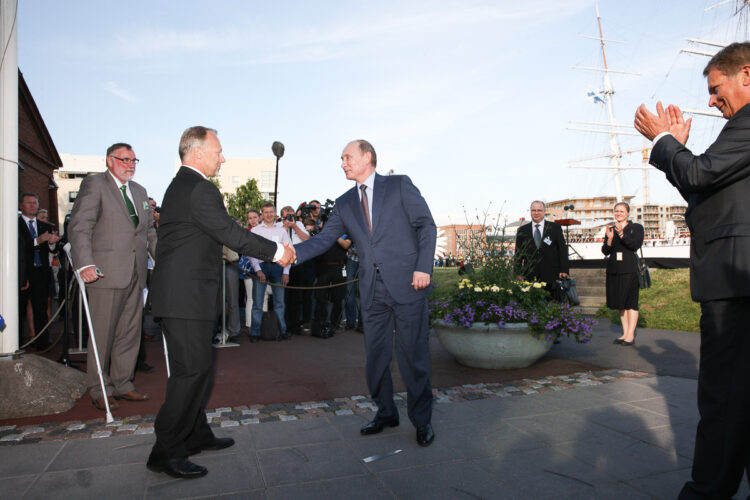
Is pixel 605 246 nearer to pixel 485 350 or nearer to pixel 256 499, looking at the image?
pixel 485 350

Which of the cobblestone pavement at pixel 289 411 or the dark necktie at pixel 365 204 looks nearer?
the cobblestone pavement at pixel 289 411

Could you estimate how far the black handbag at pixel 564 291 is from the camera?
827 centimetres

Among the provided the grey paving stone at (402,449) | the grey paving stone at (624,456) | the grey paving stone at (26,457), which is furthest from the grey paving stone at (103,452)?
the grey paving stone at (624,456)

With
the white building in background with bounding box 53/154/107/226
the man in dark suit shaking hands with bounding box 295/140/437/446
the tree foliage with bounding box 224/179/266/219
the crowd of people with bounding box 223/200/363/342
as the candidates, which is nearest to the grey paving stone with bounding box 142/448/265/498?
the man in dark suit shaking hands with bounding box 295/140/437/446

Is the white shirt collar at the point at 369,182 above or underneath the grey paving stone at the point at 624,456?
above

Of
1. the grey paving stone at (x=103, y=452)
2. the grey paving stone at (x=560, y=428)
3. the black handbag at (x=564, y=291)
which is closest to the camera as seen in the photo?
the grey paving stone at (x=103, y=452)

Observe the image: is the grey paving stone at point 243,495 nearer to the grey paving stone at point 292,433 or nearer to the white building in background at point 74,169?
the grey paving stone at point 292,433

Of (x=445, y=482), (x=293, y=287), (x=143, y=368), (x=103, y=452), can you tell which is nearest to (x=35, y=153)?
(x=293, y=287)

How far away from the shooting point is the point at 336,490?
2.88m

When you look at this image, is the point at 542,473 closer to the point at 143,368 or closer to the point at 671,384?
the point at 671,384

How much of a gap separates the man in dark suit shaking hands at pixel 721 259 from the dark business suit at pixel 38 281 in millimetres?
8275

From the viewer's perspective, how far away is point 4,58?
178 inches

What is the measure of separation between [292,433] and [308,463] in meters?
0.61

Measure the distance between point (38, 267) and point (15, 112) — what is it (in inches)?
165
